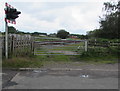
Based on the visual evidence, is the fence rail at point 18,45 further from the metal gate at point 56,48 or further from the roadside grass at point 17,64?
the roadside grass at point 17,64

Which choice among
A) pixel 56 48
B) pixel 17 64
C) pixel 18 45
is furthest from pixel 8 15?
pixel 56 48

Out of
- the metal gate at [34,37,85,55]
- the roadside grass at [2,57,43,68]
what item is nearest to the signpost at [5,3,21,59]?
the roadside grass at [2,57,43,68]

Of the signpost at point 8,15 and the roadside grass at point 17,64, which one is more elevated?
the signpost at point 8,15

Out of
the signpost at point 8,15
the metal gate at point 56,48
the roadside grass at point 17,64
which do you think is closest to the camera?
the roadside grass at point 17,64

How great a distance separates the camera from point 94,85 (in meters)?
5.70

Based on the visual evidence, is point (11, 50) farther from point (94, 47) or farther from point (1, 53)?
point (94, 47)

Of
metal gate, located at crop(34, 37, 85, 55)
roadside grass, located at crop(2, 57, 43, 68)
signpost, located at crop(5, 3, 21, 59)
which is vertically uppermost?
signpost, located at crop(5, 3, 21, 59)

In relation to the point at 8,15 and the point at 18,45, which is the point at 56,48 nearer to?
the point at 18,45

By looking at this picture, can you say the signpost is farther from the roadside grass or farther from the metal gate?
the metal gate

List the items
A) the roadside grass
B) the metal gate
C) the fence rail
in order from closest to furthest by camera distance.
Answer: the roadside grass → the fence rail → the metal gate

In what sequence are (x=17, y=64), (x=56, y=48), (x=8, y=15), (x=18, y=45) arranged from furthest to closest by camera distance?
(x=56, y=48)
(x=18, y=45)
(x=8, y=15)
(x=17, y=64)

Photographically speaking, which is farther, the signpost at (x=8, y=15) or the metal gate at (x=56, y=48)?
the metal gate at (x=56, y=48)

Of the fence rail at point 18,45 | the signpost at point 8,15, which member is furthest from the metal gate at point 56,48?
the signpost at point 8,15

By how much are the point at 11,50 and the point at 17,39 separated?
1.05m
